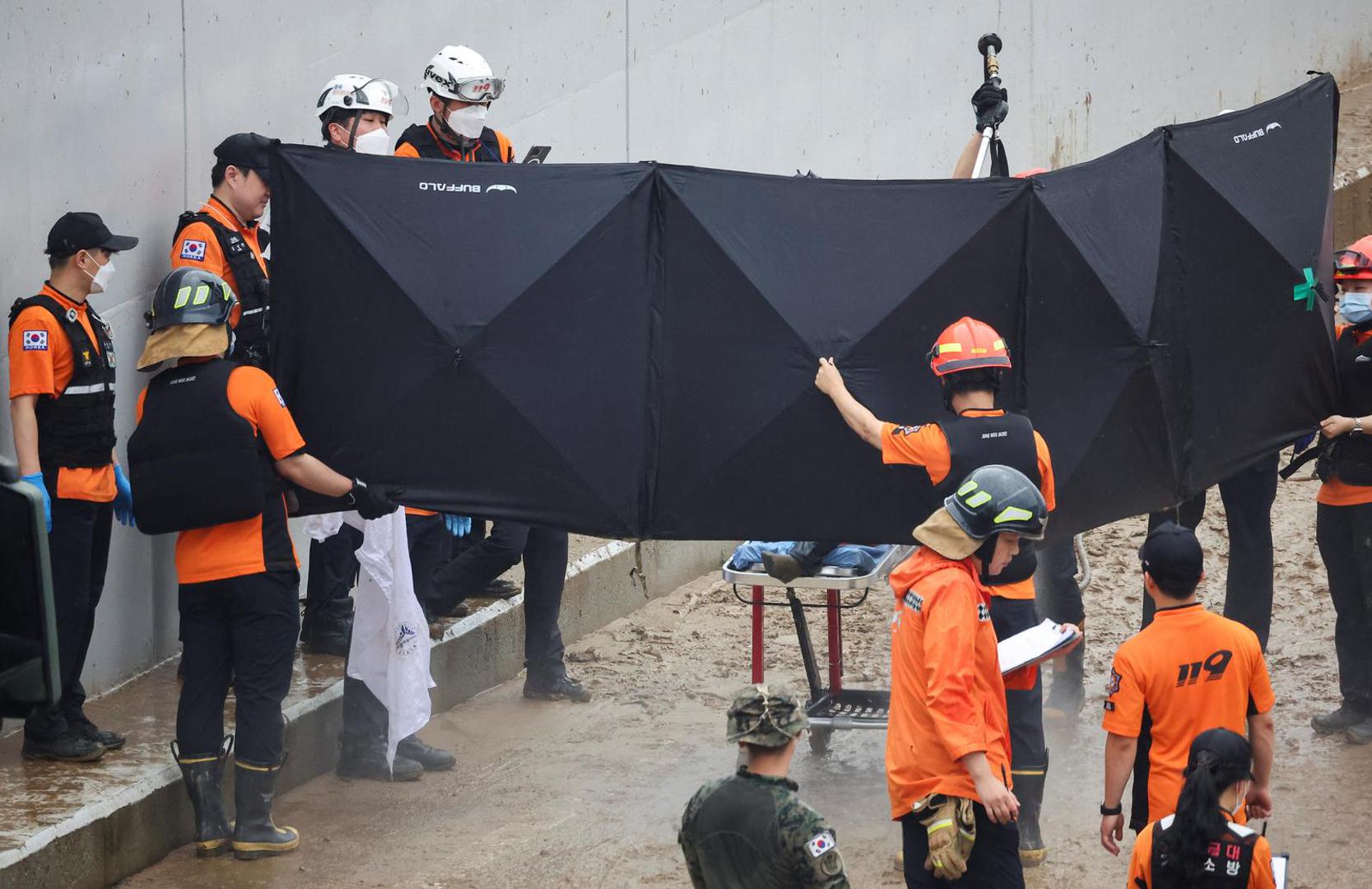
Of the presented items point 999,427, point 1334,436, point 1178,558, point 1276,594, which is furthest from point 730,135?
point 1178,558

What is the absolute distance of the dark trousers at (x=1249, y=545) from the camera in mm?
7500

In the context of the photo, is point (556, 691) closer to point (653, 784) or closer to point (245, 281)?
point (653, 784)

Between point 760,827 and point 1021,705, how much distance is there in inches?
92.4

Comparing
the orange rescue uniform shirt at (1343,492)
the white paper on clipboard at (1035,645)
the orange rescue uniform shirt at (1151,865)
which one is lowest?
the orange rescue uniform shirt at (1151,865)

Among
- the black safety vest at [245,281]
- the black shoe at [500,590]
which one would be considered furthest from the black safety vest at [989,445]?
the black shoe at [500,590]

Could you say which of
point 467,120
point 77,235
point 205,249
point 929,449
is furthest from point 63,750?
point 929,449

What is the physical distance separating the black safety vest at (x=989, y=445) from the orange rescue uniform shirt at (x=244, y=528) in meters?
2.28

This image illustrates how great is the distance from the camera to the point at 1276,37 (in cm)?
1628

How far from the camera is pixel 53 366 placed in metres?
6.13

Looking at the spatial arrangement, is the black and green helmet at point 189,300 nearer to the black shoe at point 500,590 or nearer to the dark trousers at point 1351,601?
the black shoe at point 500,590

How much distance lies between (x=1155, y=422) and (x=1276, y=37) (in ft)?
38.2

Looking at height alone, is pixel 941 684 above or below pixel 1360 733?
above

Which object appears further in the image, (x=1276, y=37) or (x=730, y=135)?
(x=1276, y=37)

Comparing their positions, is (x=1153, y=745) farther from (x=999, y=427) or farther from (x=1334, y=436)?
(x=1334, y=436)
